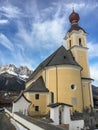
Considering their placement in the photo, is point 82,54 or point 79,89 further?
point 82,54

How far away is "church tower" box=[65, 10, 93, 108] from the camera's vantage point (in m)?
36.6

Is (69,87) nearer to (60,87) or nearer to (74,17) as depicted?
(60,87)

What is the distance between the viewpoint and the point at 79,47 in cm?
3875

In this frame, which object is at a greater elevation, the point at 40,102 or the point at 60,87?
the point at 60,87

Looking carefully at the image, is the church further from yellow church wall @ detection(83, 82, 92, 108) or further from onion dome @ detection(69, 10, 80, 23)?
onion dome @ detection(69, 10, 80, 23)

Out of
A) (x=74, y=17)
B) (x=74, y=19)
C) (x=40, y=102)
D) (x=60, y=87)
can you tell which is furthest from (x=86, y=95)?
(x=74, y=17)

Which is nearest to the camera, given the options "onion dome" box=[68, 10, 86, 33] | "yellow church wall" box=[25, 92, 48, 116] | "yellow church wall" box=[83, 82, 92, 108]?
"yellow church wall" box=[25, 92, 48, 116]

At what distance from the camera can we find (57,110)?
20406 mm

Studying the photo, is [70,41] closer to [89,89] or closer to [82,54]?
[82,54]

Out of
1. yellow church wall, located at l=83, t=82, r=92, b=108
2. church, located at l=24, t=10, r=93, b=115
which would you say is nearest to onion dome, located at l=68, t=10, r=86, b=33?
A: church, located at l=24, t=10, r=93, b=115

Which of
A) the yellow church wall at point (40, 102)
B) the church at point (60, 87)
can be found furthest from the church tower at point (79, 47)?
the yellow church wall at point (40, 102)

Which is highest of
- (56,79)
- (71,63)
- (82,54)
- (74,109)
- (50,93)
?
(82,54)

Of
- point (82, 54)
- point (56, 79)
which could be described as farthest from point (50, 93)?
point (82, 54)

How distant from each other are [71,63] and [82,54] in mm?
7580
